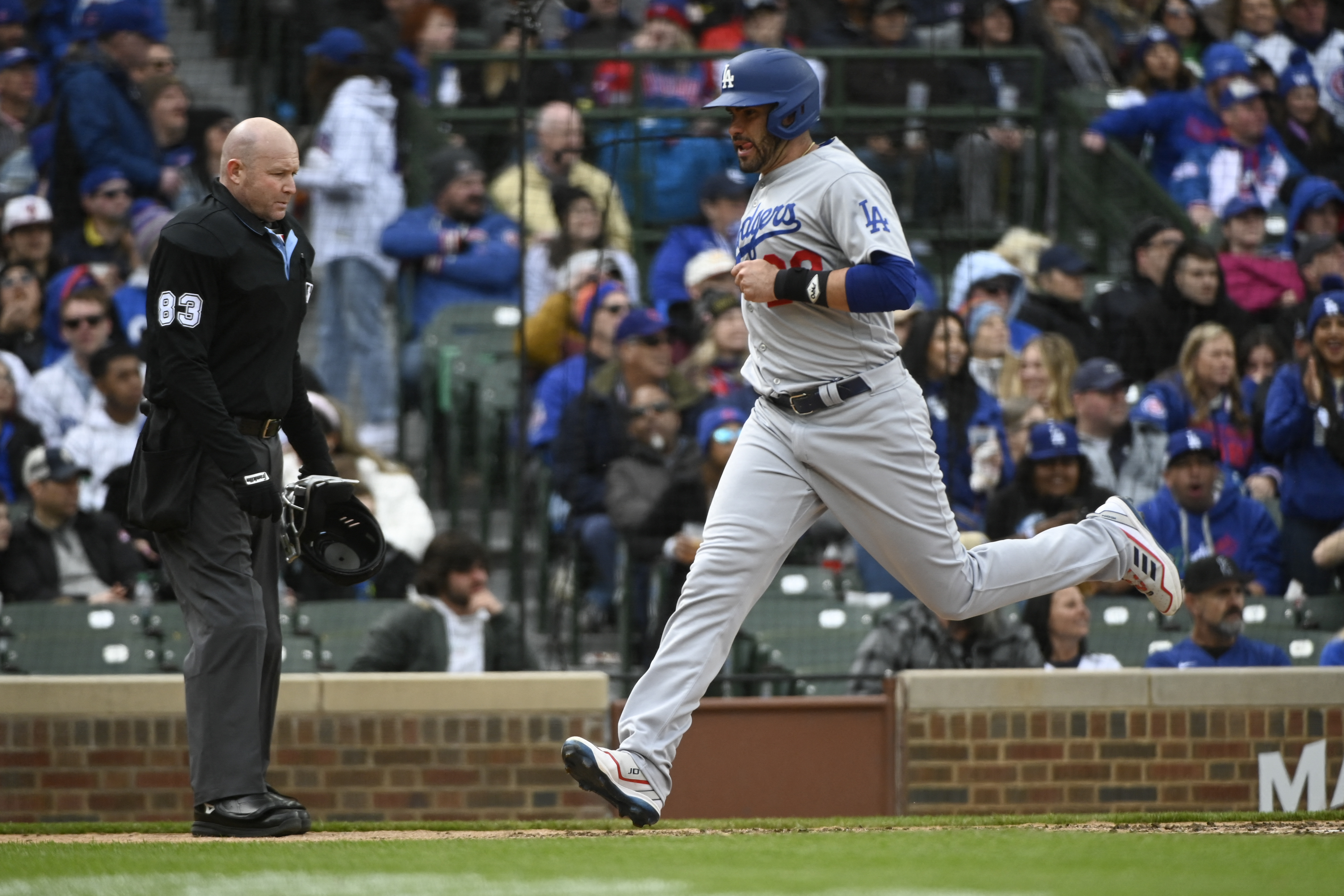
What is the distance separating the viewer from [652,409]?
7988mm

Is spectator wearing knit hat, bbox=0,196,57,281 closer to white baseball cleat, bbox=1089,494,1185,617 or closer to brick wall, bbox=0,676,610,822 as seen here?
brick wall, bbox=0,676,610,822

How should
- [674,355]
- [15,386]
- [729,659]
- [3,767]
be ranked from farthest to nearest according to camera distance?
[674,355]
[15,386]
[729,659]
[3,767]

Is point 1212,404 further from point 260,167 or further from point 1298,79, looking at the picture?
point 260,167

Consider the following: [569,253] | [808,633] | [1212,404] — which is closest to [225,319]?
[808,633]

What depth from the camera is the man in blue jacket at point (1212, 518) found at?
7.66 meters

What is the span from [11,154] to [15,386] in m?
2.32

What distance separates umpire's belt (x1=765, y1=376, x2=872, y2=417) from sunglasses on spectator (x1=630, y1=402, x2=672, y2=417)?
3448 mm

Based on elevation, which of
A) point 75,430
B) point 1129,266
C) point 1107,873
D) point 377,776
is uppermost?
point 1129,266

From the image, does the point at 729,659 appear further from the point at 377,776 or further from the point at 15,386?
the point at 15,386

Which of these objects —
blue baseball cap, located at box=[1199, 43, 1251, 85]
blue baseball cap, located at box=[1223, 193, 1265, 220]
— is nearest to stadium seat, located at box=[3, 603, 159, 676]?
blue baseball cap, located at box=[1223, 193, 1265, 220]

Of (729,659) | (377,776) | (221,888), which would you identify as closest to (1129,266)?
(729,659)

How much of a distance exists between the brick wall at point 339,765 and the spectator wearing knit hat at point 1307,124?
6109 mm

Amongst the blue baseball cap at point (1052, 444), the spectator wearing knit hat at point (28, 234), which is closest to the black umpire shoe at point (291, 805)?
the blue baseball cap at point (1052, 444)

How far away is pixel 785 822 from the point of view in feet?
17.1
